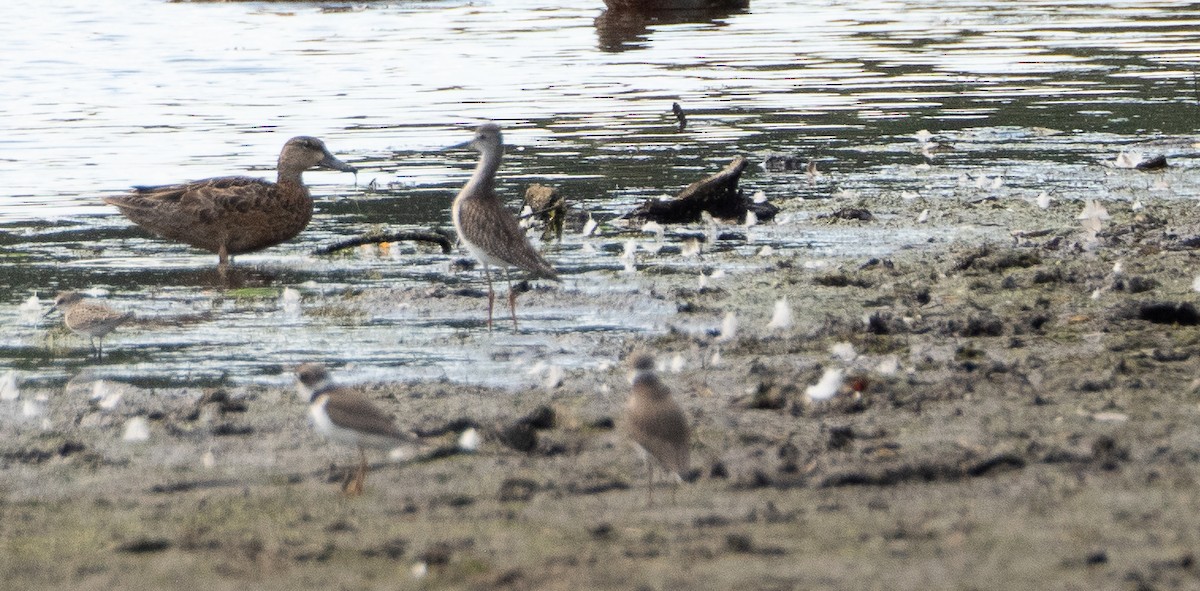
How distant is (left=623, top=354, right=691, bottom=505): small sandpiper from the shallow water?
7.15 ft

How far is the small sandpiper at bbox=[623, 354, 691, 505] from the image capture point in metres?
6.14

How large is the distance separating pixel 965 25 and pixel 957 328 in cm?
2685

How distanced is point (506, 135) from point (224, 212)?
6.91m

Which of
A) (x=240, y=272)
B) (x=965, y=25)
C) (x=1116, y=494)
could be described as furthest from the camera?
(x=965, y=25)

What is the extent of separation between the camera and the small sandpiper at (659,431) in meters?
6.14

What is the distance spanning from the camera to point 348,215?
14094mm

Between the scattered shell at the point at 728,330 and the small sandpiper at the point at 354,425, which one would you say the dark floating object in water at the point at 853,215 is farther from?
the small sandpiper at the point at 354,425

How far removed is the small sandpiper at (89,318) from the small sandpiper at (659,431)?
12.7ft

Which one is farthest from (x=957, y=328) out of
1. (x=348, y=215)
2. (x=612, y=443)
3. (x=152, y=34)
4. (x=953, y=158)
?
(x=152, y=34)

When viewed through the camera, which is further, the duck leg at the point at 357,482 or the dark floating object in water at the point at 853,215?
the dark floating object in water at the point at 853,215

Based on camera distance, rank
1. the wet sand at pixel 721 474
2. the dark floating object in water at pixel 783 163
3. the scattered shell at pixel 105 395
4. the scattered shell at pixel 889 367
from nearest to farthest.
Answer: the wet sand at pixel 721 474, the scattered shell at pixel 105 395, the scattered shell at pixel 889 367, the dark floating object in water at pixel 783 163

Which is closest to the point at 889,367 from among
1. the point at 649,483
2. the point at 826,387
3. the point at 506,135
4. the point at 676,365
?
the point at 826,387

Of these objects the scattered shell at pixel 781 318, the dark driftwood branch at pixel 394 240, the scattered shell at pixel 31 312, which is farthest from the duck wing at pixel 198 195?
the scattered shell at pixel 781 318

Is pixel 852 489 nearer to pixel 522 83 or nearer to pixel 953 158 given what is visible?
pixel 953 158
